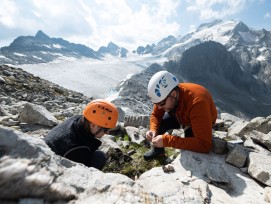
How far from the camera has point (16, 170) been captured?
329 centimetres

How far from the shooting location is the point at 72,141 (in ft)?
17.6

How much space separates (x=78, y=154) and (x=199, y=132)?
9.01ft

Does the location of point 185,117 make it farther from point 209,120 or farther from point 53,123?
point 53,123

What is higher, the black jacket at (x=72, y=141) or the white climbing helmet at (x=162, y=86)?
the white climbing helmet at (x=162, y=86)

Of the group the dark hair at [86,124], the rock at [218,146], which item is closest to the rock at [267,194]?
the rock at [218,146]

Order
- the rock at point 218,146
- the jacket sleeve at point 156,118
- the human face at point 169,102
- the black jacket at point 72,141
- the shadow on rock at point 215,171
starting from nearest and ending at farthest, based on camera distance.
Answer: the black jacket at point 72,141
the shadow on rock at point 215,171
the human face at point 169,102
the rock at point 218,146
the jacket sleeve at point 156,118

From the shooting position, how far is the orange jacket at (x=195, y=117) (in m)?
6.37

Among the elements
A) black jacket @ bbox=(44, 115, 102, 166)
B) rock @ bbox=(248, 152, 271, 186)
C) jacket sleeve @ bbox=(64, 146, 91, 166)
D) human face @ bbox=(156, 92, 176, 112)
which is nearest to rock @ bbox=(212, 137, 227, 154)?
rock @ bbox=(248, 152, 271, 186)

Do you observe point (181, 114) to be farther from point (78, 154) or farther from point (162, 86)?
point (78, 154)

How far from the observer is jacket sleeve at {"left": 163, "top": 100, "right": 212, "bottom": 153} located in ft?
20.8

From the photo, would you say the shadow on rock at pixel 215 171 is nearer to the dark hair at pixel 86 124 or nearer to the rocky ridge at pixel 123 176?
the rocky ridge at pixel 123 176

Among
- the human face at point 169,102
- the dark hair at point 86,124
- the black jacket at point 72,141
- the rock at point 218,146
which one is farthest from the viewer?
the rock at point 218,146

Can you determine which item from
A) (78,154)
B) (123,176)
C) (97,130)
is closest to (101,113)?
(97,130)

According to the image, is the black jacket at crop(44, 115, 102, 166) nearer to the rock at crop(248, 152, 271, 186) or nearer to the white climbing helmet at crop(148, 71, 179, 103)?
the white climbing helmet at crop(148, 71, 179, 103)
